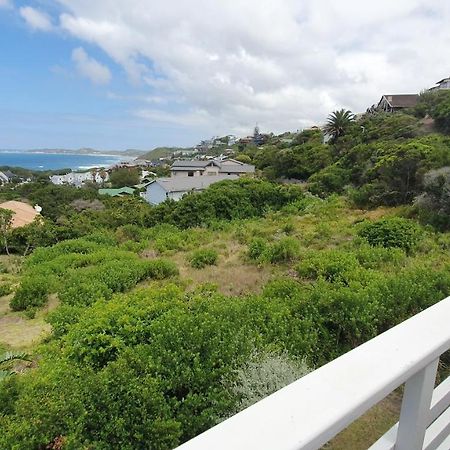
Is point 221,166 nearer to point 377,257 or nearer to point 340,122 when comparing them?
point 340,122

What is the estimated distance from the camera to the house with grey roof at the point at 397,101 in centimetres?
4536

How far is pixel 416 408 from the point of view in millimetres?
824

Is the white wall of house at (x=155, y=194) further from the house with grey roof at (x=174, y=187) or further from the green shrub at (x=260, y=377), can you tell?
the green shrub at (x=260, y=377)

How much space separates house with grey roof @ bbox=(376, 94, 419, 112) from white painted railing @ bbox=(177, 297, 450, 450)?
166 feet

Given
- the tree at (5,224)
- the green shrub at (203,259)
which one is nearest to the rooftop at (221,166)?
the tree at (5,224)

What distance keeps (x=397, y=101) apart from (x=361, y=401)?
53902 mm

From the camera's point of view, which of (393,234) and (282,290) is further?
(393,234)

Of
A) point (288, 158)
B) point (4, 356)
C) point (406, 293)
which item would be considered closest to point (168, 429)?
point (4, 356)

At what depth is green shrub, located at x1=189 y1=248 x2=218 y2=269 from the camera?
9.32 m

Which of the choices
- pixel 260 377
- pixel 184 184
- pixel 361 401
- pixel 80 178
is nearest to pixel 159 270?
pixel 260 377

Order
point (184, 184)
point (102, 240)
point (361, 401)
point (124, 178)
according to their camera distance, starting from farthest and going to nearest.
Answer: point (124, 178), point (184, 184), point (102, 240), point (361, 401)

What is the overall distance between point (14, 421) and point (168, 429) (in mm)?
1266

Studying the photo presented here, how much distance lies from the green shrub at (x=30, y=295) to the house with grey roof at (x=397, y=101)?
4724cm

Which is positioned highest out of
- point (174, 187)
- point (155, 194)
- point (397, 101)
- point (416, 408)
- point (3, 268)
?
point (397, 101)
